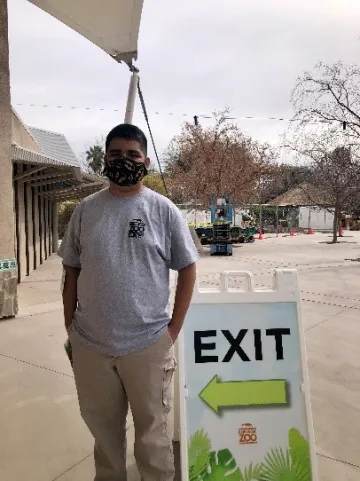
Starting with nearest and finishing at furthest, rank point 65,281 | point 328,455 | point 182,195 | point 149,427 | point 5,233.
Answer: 1. point 149,427
2. point 65,281
3. point 328,455
4. point 5,233
5. point 182,195

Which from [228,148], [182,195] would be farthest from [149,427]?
[182,195]

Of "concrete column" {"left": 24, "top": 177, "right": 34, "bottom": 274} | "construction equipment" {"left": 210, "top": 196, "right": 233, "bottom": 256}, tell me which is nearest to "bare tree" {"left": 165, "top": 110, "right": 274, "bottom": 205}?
"construction equipment" {"left": 210, "top": 196, "right": 233, "bottom": 256}

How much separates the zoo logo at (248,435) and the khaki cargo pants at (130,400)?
0.35 m

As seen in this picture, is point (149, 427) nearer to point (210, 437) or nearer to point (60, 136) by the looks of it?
point (210, 437)

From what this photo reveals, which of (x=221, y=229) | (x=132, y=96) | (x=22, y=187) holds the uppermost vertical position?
(x=132, y=96)

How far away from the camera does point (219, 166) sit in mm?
22797

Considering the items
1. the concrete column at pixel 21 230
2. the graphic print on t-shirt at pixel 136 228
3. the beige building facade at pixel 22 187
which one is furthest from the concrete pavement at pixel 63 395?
the concrete column at pixel 21 230

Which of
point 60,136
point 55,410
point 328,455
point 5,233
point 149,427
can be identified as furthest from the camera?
point 60,136

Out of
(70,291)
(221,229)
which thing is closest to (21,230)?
(221,229)

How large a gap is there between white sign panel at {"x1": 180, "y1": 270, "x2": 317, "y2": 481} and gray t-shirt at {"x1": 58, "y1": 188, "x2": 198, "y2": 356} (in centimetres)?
37

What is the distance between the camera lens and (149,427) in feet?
5.83

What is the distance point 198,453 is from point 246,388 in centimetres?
37

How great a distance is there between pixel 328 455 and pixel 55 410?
1905mm

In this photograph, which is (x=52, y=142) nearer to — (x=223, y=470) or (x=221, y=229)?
(x=221, y=229)
